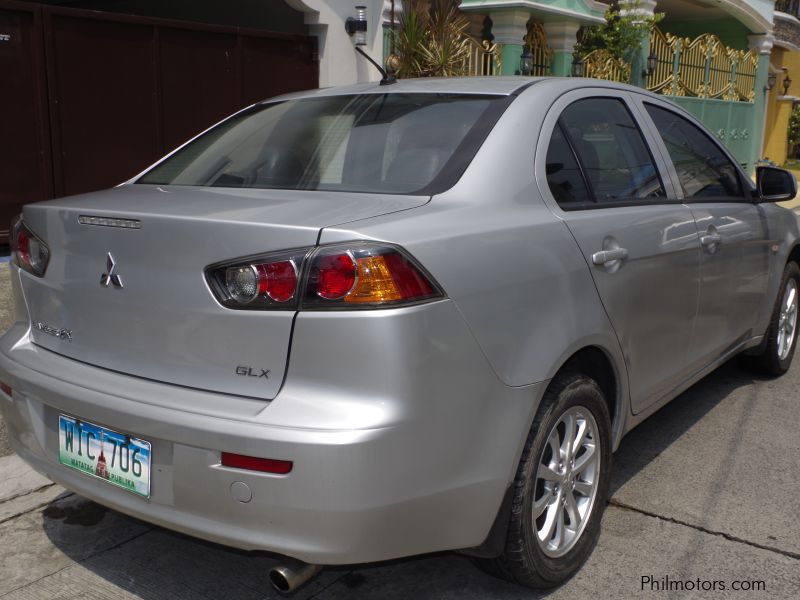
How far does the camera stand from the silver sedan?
7.24ft

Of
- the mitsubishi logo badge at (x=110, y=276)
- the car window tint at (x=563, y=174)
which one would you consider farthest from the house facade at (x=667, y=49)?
the mitsubishi logo badge at (x=110, y=276)

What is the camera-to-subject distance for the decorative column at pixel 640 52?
15.1m

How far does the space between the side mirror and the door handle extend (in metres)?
1.81

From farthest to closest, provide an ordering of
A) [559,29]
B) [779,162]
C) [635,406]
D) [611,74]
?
1. [779,162]
2. [611,74]
3. [559,29]
4. [635,406]

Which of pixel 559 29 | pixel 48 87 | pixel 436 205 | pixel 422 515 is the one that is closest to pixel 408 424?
pixel 422 515

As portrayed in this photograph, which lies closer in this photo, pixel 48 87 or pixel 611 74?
pixel 48 87

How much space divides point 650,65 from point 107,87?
11.0 meters

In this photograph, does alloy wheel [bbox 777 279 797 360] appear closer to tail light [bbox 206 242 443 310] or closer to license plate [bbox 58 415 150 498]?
tail light [bbox 206 242 443 310]

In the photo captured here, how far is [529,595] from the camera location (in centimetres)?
285

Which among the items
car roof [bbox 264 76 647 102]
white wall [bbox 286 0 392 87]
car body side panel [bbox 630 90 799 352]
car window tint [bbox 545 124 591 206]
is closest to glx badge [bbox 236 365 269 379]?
car window tint [bbox 545 124 591 206]

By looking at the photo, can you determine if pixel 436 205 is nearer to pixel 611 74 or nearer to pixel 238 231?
pixel 238 231

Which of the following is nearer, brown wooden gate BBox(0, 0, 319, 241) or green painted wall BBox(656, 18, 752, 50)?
brown wooden gate BBox(0, 0, 319, 241)

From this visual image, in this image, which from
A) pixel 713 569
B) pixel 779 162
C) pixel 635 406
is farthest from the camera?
pixel 779 162

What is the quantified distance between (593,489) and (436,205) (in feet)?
3.97
